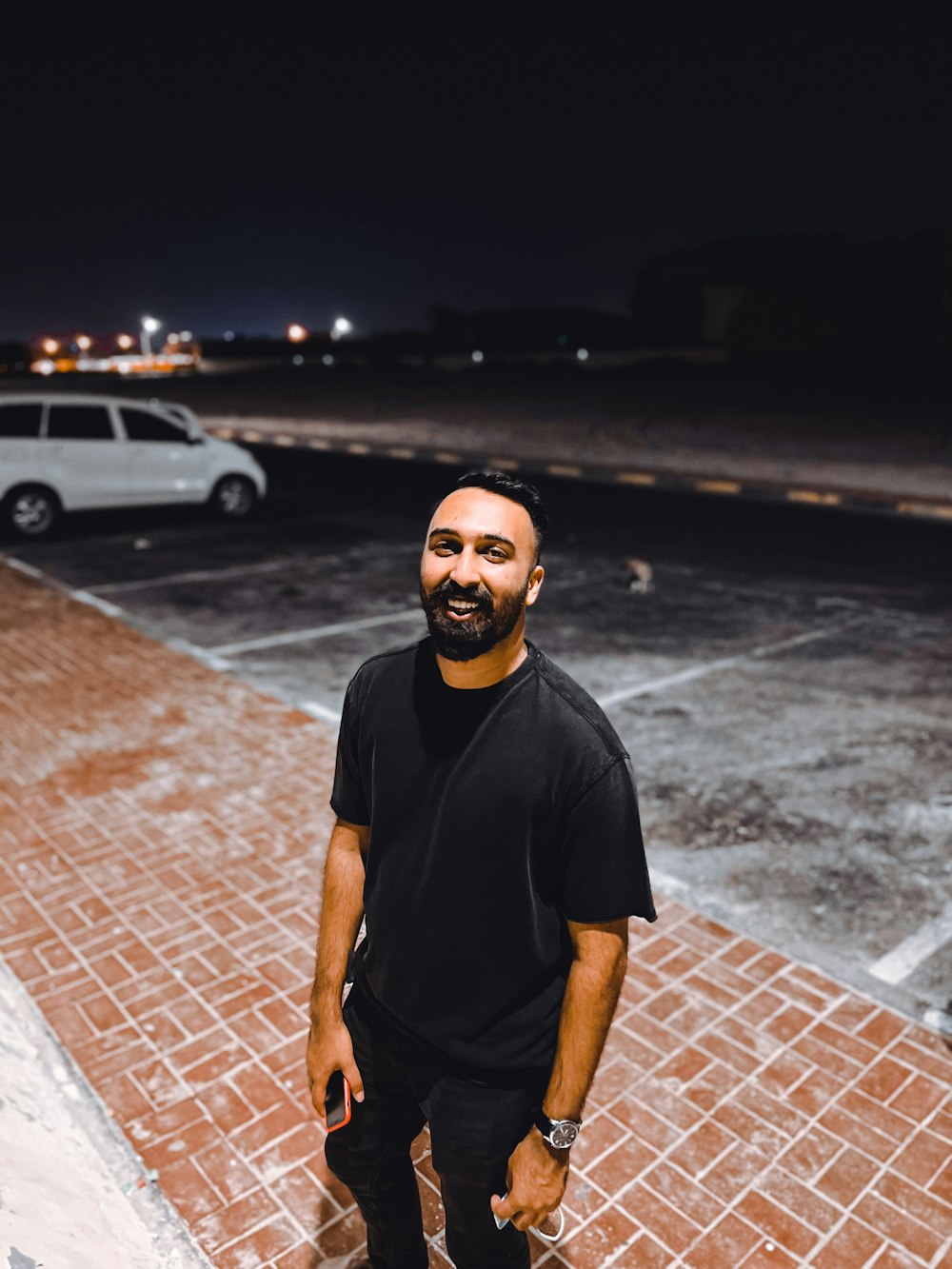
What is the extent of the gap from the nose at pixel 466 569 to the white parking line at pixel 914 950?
297cm

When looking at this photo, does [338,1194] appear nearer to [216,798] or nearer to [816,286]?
[216,798]

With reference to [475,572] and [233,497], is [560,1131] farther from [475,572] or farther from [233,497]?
A: [233,497]

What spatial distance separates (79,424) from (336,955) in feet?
39.7

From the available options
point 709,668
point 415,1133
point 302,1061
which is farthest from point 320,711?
point 415,1133

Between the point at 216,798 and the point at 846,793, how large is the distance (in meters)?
3.57

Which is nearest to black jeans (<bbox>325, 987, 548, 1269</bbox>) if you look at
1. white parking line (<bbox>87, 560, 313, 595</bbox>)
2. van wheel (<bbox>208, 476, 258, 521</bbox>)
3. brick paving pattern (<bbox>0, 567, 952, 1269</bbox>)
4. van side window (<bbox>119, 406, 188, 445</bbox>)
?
brick paving pattern (<bbox>0, 567, 952, 1269</bbox>)

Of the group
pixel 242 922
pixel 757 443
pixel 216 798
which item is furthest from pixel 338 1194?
pixel 757 443

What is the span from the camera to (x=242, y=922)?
4.21 meters

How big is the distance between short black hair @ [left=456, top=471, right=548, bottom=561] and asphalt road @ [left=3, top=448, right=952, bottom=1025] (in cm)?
283

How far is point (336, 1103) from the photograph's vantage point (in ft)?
7.25

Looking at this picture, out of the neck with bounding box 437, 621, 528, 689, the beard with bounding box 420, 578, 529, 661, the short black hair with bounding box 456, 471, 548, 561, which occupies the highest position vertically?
Answer: the short black hair with bounding box 456, 471, 548, 561

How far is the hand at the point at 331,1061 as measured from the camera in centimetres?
218

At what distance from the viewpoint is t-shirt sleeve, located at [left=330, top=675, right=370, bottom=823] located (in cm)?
218

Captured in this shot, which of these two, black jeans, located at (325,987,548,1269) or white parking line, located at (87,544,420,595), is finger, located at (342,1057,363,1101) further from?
white parking line, located at (87,544,420,595)
